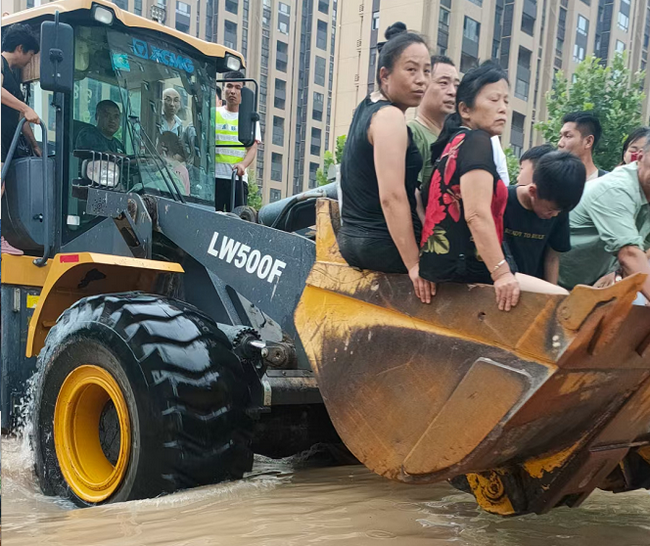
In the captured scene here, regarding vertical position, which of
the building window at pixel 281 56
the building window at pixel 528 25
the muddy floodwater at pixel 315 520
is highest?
the building window at pixel 281 56

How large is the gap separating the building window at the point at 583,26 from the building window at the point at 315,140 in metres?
23.3

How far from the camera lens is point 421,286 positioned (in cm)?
306

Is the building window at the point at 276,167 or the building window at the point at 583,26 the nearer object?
the building window at the point at 583,26

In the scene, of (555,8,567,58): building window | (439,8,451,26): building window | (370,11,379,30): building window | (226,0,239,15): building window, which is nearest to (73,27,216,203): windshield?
(439,8,451,26): building window

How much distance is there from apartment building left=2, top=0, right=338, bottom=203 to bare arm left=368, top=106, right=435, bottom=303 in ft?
161

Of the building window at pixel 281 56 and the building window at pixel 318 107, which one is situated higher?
the building window at pixel 281 56

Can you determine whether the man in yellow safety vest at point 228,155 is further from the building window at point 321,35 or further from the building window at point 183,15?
the building window at point 321,35

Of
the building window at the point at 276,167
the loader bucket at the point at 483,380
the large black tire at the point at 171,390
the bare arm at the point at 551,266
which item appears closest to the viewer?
the loader bucket at the point at 483,380

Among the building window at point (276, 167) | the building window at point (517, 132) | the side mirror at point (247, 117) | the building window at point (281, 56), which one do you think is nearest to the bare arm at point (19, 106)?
the side mirror at point (247, 117)

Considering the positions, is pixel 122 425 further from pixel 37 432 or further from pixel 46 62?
pixel 46 62

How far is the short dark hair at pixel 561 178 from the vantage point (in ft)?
10.2

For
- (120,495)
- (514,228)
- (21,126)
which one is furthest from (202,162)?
(514,228)

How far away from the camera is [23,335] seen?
18.8 feet

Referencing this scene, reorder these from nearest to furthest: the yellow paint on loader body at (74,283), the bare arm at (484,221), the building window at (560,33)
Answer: the bare arm at (484,221) < the yellow paint on loader body at (74,283) < the building window at (560,33)
